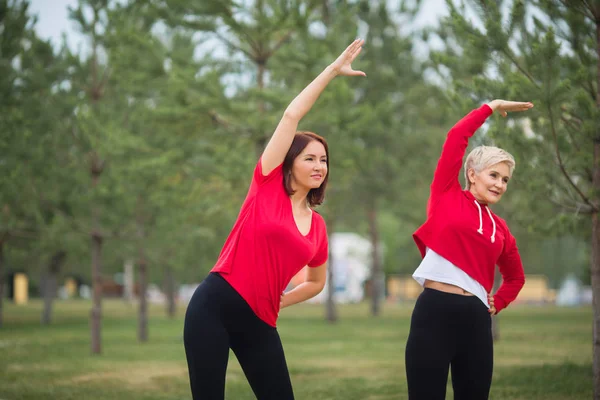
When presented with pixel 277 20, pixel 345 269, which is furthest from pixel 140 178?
pixel 345 269

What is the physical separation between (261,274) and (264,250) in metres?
0.10

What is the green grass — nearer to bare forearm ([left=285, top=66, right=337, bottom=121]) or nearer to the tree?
the tree

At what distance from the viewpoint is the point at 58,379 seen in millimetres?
8961

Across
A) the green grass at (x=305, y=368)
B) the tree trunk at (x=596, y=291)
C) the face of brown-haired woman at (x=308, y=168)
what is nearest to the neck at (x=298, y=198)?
the face of brown-haired woman at (x=308, y=168)

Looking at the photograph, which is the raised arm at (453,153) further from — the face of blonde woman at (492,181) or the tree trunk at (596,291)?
the tree trunk at (596,291)

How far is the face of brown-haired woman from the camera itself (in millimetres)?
3205

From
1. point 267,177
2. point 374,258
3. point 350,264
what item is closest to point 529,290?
point 350,264

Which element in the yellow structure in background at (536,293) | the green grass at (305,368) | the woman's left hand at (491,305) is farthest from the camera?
the yellow structure in background at (536,293)

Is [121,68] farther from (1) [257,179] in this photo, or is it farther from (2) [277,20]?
(1) [257,179]

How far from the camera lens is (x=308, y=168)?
10.5 feet

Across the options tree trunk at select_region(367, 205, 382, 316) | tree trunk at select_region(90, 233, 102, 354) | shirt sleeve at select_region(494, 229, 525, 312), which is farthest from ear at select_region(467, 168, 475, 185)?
tree trunk at select_region(367, 205, 382, 316)

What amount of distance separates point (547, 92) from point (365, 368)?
18.3 feet

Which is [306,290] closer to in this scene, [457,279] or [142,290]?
[457,279]

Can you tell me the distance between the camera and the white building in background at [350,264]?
39.8 m
